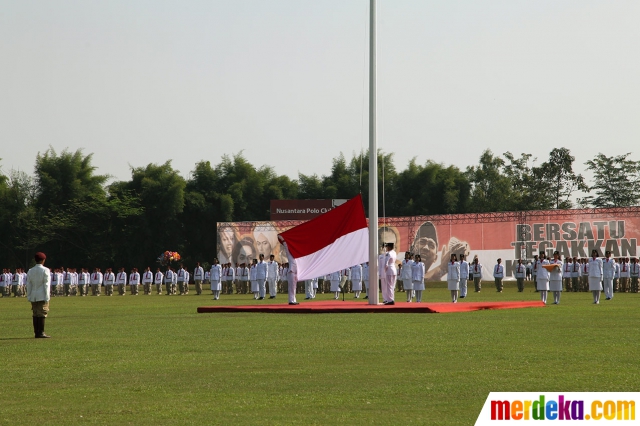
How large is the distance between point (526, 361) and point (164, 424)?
202 inches

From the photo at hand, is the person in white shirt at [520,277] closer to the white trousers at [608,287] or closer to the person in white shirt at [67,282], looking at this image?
the white trousers at [608,287]

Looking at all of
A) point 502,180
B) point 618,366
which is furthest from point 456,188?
point 618,366

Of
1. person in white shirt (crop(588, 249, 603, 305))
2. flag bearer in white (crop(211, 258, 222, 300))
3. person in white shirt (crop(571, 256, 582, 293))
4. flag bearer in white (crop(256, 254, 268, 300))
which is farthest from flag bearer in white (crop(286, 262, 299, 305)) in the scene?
person in white shirt (crop(571, 256, 582, 293))

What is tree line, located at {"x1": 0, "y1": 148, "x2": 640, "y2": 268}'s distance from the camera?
→ 67.8 metres

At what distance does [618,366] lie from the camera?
10398 millimetres

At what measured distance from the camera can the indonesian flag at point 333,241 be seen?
2438 centimetres

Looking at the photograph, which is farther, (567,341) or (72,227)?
(72,227)

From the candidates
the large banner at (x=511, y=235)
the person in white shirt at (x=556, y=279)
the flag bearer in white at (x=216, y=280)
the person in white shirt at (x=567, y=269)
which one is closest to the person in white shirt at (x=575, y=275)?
the person in white shirt at (x=567, y=269)

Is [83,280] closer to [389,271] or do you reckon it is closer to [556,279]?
[389,271]

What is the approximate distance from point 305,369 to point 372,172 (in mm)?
13768

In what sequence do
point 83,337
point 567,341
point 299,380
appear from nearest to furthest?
1. point 299,380
2. point 567,341
3. point 83,337

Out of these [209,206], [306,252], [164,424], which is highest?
[209,206]

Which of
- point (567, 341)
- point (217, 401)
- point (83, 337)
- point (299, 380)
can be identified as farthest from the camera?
point (83, 337)

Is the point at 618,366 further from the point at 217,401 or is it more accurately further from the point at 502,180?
the point at 502,180
